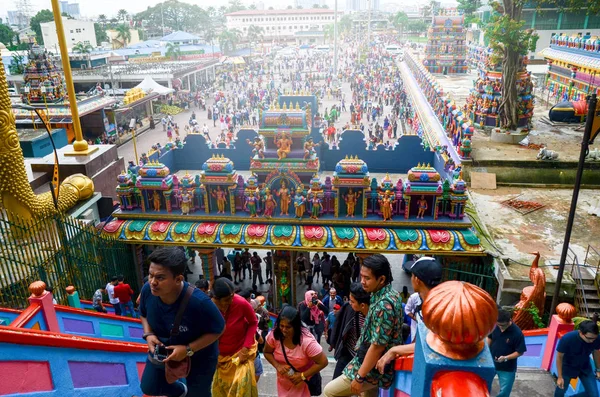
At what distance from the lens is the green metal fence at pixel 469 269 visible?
10625mm

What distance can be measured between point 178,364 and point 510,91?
18.3 meters

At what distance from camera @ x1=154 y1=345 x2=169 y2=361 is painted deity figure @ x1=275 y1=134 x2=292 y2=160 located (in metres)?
9.13

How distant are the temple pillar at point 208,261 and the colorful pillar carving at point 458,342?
10053mm

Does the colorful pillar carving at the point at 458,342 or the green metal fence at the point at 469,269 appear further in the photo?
the green metal fence at the point at 469,269

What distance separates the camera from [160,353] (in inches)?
136

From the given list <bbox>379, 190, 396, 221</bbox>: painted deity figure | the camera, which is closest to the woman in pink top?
the camera

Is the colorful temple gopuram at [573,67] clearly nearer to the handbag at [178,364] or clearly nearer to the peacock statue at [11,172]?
the peacock statue at [11,172]

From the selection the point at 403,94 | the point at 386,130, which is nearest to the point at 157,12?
the point at 403,94

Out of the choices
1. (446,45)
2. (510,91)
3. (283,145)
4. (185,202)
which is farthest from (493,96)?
(446,45)

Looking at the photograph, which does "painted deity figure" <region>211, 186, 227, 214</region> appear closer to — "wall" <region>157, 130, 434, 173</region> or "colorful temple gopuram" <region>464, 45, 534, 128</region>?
"wall" <region>157, 130, 434, 173</region>

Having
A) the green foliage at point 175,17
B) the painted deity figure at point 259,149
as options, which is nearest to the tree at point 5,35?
the green foliage at point 175,17

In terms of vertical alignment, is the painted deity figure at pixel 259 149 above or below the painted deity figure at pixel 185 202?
above

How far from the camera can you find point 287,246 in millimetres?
11234

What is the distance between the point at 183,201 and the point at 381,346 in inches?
353
